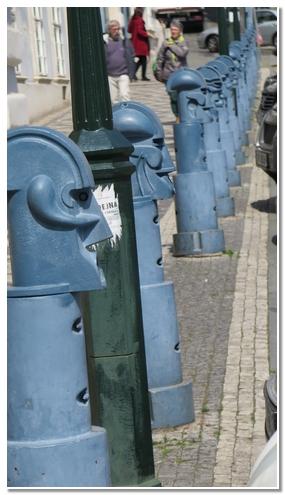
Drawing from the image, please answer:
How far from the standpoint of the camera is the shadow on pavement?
14812 millimetres

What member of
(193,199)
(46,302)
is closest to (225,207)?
(193,199)

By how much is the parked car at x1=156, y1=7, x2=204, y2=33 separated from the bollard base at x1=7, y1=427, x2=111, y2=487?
3661 centimetres

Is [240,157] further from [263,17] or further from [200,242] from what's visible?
[263,17]

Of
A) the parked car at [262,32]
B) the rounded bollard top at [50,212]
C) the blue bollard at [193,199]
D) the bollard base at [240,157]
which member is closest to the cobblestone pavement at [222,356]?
the blue bollard at [193,199]

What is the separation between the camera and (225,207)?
1428cm

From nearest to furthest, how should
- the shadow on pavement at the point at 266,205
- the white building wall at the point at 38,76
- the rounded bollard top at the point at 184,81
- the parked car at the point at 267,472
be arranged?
the parked car at the point at 267,472, the rounded bollard top at the point at 184,81, the shadow on pavement at the point at 266,205, the white building wall at the point at 38,76

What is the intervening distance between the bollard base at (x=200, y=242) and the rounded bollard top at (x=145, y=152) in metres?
4.82

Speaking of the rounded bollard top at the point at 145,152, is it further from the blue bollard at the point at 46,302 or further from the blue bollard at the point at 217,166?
the blue bollard at the point at 217,166

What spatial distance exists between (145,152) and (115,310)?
180cm

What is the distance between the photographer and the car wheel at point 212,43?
151 ft

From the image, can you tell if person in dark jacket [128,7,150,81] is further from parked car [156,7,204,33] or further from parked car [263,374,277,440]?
parked car [263,374,277,440]

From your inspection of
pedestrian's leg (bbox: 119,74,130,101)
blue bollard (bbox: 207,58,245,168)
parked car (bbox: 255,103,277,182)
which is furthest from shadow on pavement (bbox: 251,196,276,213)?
pedestrian's leg (bbox: 119,74,130,101)

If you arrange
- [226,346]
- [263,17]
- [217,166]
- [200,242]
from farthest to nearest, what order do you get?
[263,17], [217,166], [200,242], [226,346]
